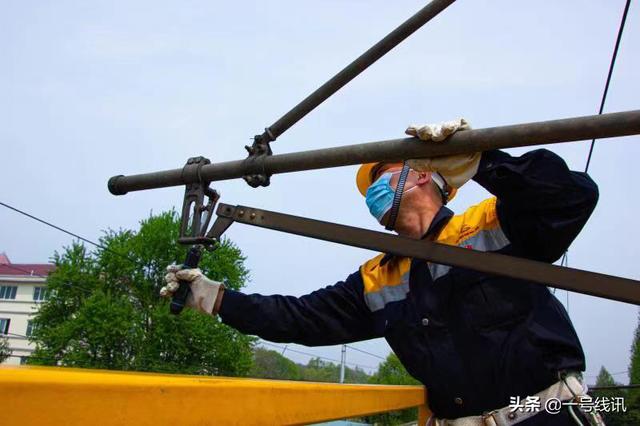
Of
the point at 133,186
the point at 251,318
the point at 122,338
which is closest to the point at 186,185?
the point at 133,186

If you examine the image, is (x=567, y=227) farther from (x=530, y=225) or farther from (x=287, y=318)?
(x=287, y=318)

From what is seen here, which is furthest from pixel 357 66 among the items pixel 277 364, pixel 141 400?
pixel 277 364

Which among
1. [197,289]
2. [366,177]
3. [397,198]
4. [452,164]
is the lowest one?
[197,289]

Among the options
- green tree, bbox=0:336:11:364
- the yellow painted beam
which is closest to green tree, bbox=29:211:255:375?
green tree, bbox=0:336:11:364

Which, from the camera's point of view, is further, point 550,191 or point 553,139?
point 550,191

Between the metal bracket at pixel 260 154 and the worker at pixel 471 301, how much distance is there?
56 cm

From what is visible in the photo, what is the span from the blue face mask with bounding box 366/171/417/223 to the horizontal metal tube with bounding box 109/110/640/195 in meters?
0.59

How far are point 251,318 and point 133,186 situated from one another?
76 cm

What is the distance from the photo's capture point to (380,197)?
2.43m

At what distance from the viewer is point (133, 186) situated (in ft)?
7.75

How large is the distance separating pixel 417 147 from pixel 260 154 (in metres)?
0.66

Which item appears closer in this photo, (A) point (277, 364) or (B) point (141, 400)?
(B) point (141, 400)

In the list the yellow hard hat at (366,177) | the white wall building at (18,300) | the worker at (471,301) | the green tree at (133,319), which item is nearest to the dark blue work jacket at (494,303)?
the worker at (471,301)

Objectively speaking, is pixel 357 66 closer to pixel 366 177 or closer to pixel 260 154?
pixel 260 154
